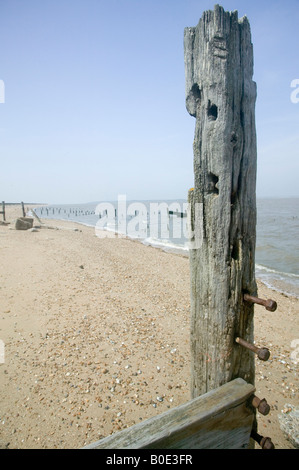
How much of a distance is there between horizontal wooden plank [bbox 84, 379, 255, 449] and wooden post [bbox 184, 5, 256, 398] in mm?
238

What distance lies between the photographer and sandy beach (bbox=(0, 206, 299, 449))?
3629 millimetres

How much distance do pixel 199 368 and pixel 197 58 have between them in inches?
105

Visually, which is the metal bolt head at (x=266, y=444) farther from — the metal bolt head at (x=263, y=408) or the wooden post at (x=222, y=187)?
the wooden post at (x=222, y=187)

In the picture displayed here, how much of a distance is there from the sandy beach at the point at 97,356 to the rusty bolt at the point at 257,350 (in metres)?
2.56

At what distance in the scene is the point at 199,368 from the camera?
2332mm

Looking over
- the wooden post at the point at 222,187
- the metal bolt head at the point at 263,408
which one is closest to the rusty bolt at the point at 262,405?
the metal bolt head at the point at 263,408

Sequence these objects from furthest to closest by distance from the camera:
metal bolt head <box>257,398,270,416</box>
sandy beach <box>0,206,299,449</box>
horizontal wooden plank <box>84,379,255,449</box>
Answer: sandy beach <box>0,206,299,449</box>, metal bolt head <box>257,398,270,416</box>, horizontal wooden plank <box>84,379,255,449</box>

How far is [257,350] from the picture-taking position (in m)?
1.95

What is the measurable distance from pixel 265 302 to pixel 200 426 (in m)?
1.01

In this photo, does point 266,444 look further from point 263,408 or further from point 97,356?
point 97,356

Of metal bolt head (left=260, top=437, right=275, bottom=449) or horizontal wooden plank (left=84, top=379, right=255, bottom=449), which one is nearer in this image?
horizontal wooden plank (left=84, top=379, right=255, bottom=449)

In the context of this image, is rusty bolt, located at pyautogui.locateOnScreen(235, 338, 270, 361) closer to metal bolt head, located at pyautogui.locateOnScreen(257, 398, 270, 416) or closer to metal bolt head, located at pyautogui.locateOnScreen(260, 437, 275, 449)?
metal bolt head, located at pyautogui.locateOnScreen(257, 398, 270, 416)

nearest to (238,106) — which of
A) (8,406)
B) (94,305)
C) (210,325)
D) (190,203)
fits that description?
(190,203)

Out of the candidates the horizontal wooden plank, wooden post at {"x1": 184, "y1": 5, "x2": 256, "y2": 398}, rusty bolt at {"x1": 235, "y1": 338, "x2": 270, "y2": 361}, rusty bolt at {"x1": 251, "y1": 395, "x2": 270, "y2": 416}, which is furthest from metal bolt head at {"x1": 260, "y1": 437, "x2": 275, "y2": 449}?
rusty bolt at {"x1": 235, "y1": 338, "x2": 270, "y2": 361}
